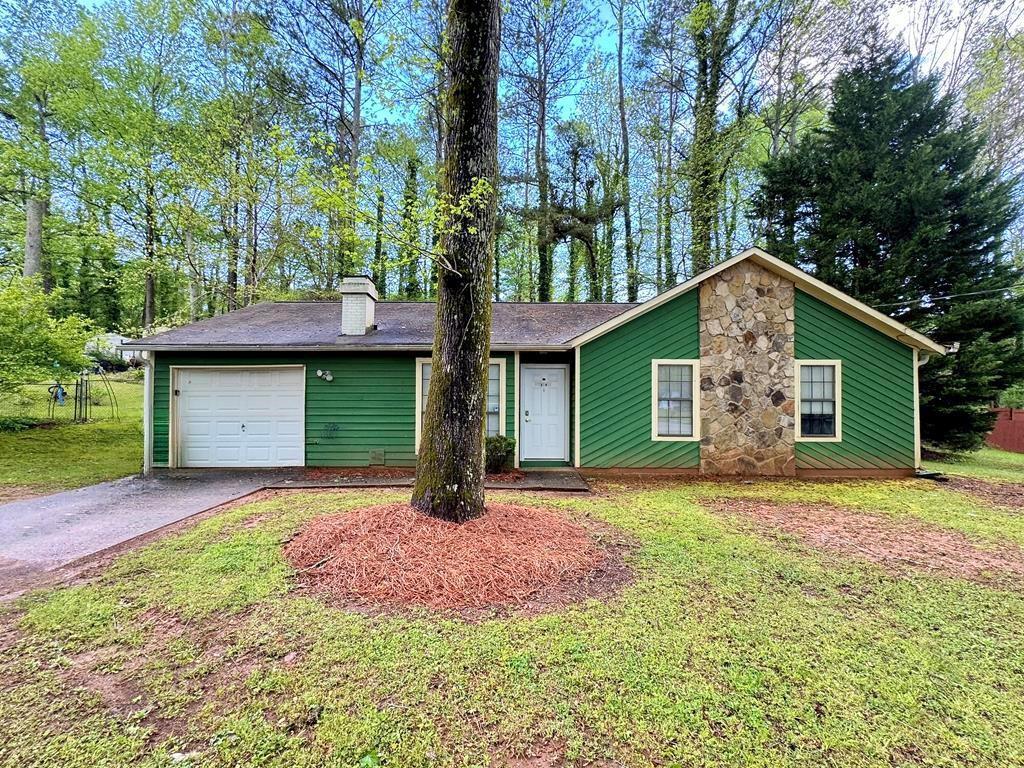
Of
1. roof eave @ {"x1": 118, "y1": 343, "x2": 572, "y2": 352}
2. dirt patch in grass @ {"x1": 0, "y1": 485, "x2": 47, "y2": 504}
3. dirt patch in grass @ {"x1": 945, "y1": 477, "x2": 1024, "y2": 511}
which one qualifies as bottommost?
dirt patch in grass @ {"x1": 945, "y1": 477, "x2": 1024, "y2": 511}

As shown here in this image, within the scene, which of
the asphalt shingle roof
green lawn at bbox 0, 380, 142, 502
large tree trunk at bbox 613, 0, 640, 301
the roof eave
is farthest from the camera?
large tree trunk at bbox 613, 0, 640, 301

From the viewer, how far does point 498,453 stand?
7.84 meters

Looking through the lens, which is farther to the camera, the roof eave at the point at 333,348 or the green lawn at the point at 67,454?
the roof eave at the point at 333,348

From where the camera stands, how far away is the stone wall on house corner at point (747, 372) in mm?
8055

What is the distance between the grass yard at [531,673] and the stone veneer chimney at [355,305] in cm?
537

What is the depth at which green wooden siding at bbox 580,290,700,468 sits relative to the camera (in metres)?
8.15

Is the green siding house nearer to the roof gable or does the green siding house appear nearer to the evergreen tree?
the roof gable

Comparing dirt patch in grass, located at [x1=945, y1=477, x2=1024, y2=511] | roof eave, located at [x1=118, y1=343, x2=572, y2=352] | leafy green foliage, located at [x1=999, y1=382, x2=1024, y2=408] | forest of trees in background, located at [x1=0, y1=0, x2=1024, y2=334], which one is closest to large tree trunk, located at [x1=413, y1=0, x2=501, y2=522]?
roof eave, located at [x1=118, y1=343, x2=572, y2=352]

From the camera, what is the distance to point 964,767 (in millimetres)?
1870

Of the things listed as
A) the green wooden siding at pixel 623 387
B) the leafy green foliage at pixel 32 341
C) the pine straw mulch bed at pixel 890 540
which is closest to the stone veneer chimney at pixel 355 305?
the green wooden siding at pixel 623 387

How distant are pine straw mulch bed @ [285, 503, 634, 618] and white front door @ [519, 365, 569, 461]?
3.94 meters

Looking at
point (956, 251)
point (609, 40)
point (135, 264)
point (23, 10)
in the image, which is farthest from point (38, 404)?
point (956, 251)

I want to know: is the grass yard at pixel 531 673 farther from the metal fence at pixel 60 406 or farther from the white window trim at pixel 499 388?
the metal fence at pixel 60 406

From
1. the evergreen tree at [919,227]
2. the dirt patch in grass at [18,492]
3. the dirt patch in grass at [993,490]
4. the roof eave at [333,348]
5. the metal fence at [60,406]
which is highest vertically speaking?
the evergreen tree at [919,227]
